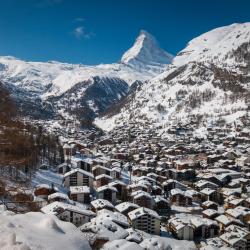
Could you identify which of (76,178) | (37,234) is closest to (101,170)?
(76,178)

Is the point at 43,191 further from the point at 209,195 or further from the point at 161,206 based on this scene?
the point at 209,195

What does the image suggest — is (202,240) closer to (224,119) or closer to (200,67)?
(224,119)

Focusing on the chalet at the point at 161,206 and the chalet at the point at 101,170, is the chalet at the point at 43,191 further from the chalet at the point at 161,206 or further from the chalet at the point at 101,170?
the chalet at the point at 101,170

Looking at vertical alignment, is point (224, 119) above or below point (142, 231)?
above

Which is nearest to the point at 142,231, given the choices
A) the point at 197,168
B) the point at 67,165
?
the point at 67,165

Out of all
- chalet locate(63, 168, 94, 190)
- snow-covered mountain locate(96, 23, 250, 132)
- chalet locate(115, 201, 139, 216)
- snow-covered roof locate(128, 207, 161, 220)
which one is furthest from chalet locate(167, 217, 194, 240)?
snow-covered mountain locate(96, 23, 250, 132)

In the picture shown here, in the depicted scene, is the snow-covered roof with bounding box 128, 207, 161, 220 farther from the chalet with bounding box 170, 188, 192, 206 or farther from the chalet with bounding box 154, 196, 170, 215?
the chalet with bounding box 170, 188, 192, 206
